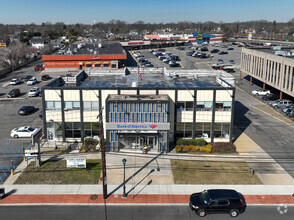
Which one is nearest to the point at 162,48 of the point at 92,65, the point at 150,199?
the point at 92,65

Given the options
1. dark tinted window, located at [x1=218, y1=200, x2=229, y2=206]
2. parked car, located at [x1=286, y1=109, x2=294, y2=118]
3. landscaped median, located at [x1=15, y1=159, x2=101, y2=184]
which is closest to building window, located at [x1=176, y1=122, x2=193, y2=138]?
landscaped median, located at [x1=15, y1=159, x2=101, y2=184]

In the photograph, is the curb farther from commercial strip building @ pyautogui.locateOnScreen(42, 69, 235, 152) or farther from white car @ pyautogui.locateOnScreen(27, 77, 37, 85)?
white car @ pyautogui.locateOnScreen(27, 77, 37, 85)

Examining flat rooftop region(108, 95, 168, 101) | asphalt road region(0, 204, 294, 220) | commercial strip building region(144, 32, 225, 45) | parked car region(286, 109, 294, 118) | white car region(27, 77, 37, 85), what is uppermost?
commercial strip building region(144, 32, 225, 45)

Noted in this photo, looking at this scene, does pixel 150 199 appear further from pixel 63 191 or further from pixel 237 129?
pixel 237 129

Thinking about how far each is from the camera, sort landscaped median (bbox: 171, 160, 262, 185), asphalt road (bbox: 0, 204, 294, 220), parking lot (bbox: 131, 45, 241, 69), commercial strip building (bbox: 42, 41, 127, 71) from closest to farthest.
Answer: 1. asphalt road (bbox: 0, 204, 294, 220)
2. landscaped median (bbox: 171, 160, 262, 185)
3. commercial strip building (bbox: 42, 41, 127, 71)
4. parking lot (bbox: 131, 45, 241, 69)

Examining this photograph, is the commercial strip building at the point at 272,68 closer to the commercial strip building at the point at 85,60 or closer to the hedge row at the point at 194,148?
the hedge row at the point at 194,148

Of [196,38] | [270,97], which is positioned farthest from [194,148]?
[196,38]

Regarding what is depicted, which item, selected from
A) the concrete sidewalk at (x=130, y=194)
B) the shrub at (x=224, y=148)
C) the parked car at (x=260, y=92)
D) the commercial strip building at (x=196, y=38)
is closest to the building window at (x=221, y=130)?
the shrub at (x=224, y=148)
